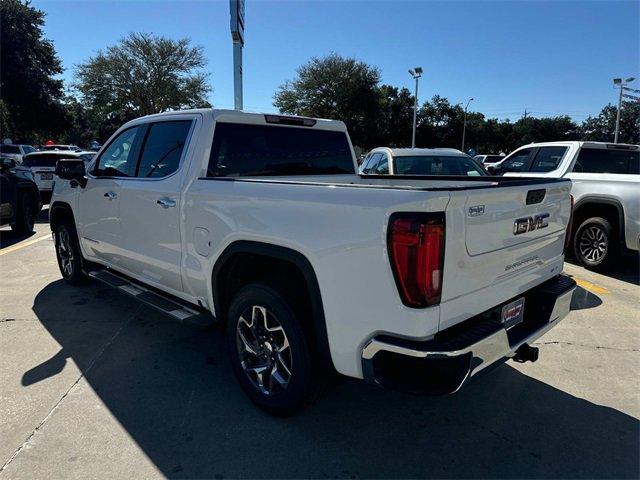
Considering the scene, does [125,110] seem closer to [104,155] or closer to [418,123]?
[418,123]

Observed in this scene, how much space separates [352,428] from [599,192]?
5.66 metres

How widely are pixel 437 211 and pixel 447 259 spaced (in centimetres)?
24

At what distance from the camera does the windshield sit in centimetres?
804

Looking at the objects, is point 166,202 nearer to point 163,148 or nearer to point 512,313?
point 163,148

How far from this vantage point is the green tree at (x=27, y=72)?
94.5 feet

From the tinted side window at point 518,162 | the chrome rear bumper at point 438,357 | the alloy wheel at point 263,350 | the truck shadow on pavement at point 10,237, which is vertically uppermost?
the tinted side window at point 518,162

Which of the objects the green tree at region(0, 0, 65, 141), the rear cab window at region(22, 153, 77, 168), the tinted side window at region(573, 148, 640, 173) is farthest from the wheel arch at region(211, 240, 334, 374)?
the green tree at region(0, 0, 65, 141)

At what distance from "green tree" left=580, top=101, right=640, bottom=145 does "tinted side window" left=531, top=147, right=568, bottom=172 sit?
209ft

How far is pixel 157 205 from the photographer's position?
142 inches

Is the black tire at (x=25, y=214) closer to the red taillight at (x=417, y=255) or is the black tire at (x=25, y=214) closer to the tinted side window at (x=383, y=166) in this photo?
the tinted side window at (x=383, y=166)

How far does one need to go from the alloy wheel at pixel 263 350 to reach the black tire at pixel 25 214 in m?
8.08

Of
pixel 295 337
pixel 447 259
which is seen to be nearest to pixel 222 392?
pixel 295 337

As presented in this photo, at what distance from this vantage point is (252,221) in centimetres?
276

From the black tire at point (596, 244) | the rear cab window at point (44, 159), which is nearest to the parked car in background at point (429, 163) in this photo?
the black tire at point (596, 244)
